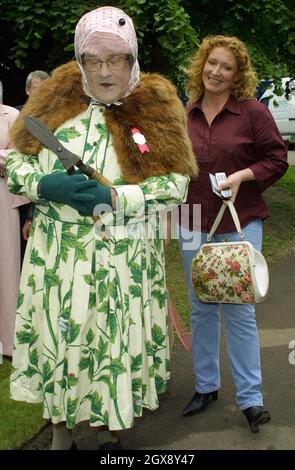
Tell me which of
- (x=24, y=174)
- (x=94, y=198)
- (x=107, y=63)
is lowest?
(x=94, y=198)

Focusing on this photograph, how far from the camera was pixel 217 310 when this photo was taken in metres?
3.55

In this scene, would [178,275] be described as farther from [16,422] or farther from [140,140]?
[140,140]

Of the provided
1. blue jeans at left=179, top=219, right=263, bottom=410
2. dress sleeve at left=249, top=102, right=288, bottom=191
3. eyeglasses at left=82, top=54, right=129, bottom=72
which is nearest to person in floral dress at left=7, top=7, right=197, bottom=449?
eyeglasses at left=82, top=54, right=129, bottom=72

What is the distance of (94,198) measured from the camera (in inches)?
104

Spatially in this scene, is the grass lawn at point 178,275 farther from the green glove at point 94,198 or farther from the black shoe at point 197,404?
the green glove at point 94,198

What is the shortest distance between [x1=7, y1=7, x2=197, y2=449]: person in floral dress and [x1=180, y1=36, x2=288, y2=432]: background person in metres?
0.43

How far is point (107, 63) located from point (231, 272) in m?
1.09

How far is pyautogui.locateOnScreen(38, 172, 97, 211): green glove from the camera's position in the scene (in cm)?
261

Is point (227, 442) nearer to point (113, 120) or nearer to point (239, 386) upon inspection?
point (239, 386)

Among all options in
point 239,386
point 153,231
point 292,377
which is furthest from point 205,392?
point 153,231

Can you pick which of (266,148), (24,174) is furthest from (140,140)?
(266,148)

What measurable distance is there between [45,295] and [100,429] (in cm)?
73

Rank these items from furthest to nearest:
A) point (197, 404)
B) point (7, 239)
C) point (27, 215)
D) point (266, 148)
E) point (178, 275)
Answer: point (178, 275) < point (7, 239) < point (27, 215) < point (197, 404) < point (266, 148)

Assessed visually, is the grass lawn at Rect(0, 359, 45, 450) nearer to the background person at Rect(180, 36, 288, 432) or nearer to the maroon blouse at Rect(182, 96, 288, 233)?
the background person at Rect(180, 36, 288, 432)
